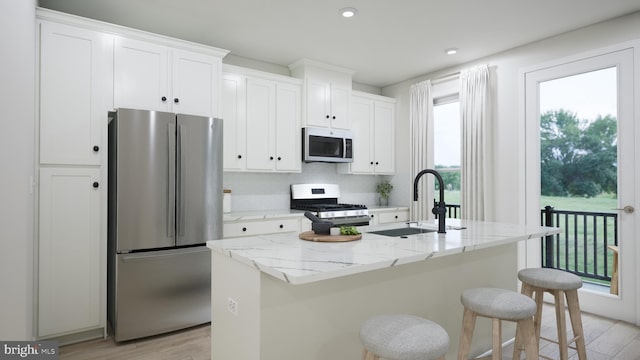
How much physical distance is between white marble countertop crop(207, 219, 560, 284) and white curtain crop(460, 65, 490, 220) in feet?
5.82

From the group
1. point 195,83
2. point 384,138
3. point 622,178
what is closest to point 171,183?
point 195,83

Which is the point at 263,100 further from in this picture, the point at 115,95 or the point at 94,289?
the point at 94,289

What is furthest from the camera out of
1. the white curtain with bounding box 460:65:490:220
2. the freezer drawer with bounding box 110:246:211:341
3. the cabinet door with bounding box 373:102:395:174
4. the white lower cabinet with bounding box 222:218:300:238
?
the cabinet door with bounding box 373:102:395:174

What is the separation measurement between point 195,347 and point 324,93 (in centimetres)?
309

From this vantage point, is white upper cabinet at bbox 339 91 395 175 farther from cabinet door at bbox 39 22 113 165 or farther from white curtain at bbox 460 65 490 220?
cabinet door at bbox 39 22 113 165

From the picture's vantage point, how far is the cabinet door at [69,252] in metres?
2.58

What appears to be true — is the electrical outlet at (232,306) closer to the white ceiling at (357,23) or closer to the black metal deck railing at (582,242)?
the white ceiling at (357,23)

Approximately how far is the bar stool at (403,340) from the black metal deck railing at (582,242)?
258 centimetres

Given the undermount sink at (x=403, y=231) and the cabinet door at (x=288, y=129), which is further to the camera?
the cabinet door at (x=288, y=129)

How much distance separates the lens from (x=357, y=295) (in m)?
1.88

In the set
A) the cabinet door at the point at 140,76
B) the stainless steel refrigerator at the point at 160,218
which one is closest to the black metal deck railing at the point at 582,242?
the stainless steel refrigerator at the point at 160,218

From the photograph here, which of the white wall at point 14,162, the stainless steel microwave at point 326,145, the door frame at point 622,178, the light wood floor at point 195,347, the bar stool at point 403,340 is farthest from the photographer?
the stainless steel microwave at point 326,145

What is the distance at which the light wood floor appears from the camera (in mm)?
2506

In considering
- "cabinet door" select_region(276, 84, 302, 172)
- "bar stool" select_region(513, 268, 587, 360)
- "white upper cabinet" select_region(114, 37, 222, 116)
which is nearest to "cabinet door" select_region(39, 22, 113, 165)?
"white upper cabinet" select_region(114, 37, 222, 116)
